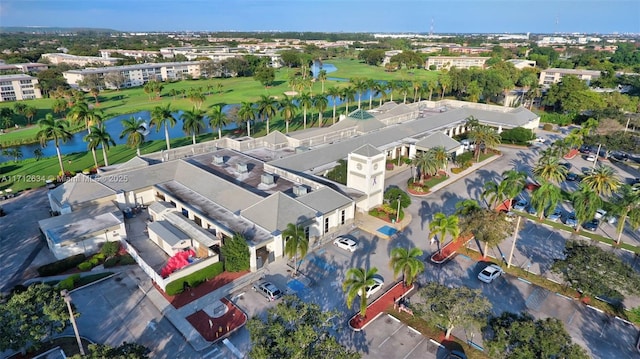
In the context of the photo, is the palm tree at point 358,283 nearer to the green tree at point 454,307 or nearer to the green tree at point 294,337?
the green tree at point 454,307

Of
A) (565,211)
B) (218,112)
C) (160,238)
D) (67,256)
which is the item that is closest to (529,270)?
(565,211)

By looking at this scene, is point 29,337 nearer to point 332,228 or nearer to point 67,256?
point 67,256

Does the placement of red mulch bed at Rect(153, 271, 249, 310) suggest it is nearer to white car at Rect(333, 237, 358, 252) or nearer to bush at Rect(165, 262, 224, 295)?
bush at Rect(165, 262, 224, 295)

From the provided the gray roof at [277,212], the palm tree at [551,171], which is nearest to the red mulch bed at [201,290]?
the gray roof at [277,212]

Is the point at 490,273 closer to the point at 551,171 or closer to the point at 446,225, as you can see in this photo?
the point at 446,225

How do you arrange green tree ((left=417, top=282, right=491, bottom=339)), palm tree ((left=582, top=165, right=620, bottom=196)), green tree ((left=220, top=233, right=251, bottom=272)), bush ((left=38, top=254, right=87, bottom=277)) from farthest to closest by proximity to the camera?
palm tree ((left=582, top=165, right=620, bottom=196)), bush ((left=38, top=254, right=87, bottom=277)), green tree ((left=220, top=233, right=251, bottom=272)), green tree ((left=417, top=282, right=491, bottom=339))

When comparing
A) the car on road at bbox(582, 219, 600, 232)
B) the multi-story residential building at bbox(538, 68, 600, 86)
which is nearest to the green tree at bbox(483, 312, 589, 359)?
the car on road at bbox(582, 219, 600, 232)
